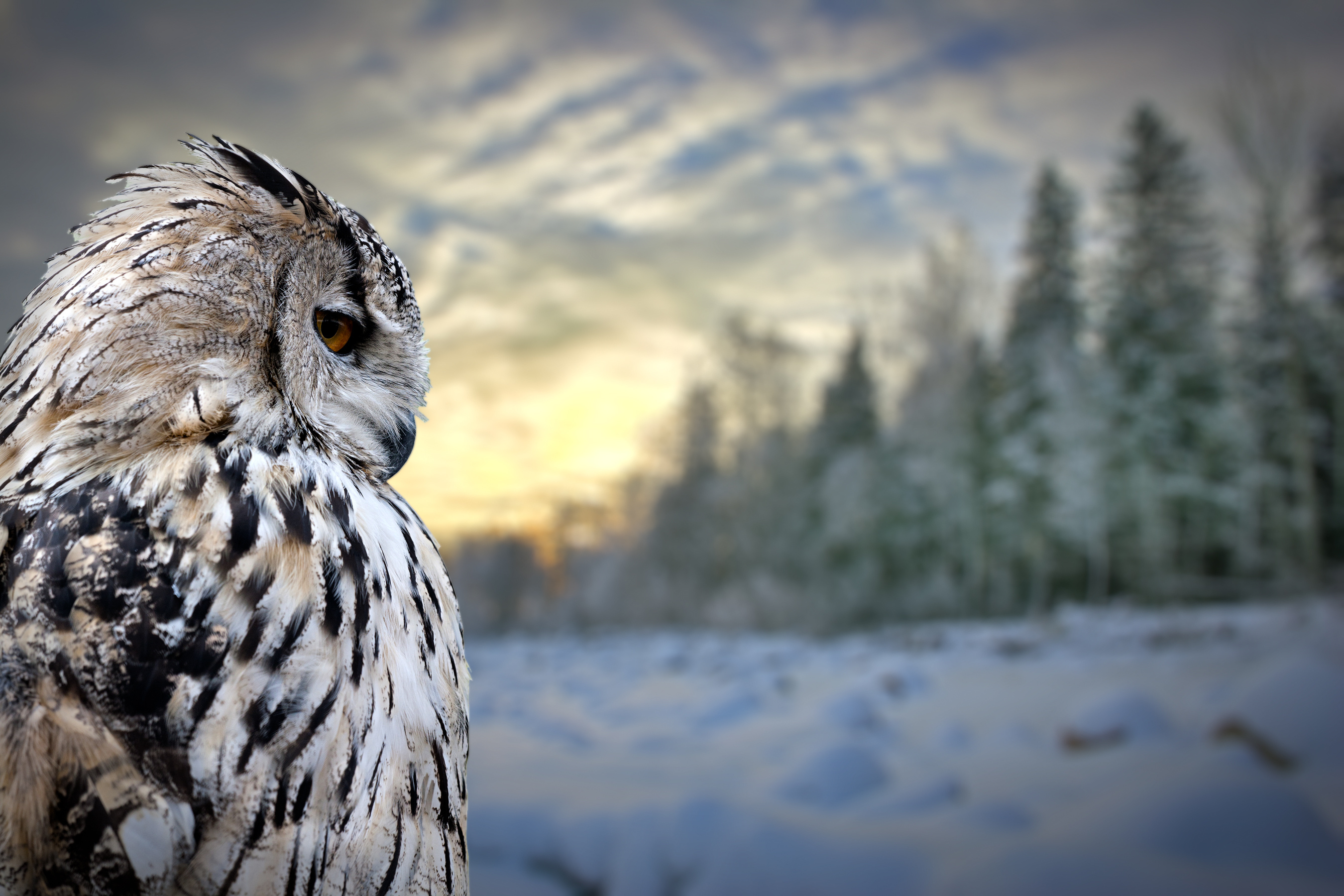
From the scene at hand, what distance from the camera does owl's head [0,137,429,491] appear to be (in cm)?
77

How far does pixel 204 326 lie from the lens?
798 mm

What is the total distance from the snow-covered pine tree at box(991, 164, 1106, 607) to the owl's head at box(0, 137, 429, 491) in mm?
14603

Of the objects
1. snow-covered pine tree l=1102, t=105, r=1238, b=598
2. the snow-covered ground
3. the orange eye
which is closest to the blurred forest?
snow-covered pine tree l=1102, t=105, r=1238, b=598

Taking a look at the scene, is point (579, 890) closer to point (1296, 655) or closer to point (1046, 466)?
point (1296, 655)

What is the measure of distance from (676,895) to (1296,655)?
3.22 metres

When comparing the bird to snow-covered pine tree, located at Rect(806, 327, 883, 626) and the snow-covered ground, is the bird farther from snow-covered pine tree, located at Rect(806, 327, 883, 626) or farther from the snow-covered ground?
snow-covered pine tree, located at Rect(806, 327, 883, 626)

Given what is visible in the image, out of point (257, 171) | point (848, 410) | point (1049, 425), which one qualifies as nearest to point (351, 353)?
point (257, 171)

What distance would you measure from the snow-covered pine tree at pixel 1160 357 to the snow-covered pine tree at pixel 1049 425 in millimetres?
704

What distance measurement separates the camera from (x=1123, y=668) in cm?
538

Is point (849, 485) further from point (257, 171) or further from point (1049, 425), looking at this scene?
point (257, 171)

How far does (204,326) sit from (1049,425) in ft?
49.5

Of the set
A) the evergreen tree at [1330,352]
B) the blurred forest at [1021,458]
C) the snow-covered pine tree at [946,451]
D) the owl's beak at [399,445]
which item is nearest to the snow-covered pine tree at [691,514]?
the blurred forest at [1021,458]

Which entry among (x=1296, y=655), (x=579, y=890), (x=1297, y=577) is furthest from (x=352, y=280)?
(x=1297, y=577)

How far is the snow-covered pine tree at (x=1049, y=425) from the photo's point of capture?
1345 cm
